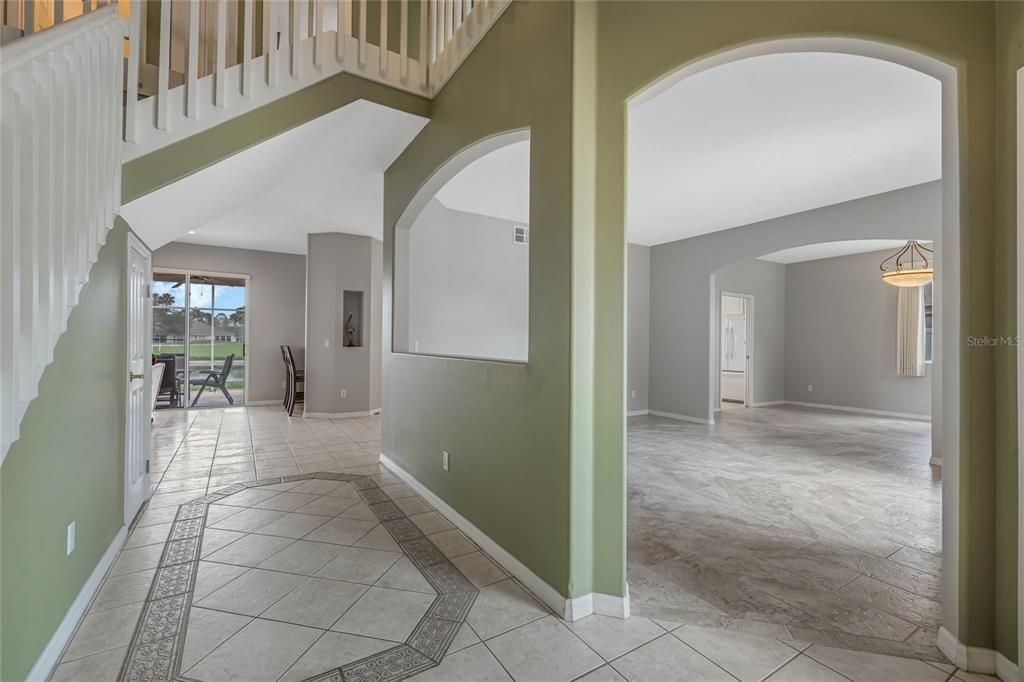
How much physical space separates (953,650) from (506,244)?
5319 mm

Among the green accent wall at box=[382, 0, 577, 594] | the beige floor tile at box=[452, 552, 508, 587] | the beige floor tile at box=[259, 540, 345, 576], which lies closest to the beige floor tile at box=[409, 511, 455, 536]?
the green accent wall at box=[382, 0, 577, 594]

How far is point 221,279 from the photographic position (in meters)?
8.00

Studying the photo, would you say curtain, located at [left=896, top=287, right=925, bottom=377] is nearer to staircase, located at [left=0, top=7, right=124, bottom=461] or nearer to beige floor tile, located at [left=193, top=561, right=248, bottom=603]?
beige floor tile, located at [left=193, top=561, right=248, bottom=603]

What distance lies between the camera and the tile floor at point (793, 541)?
1989 mm

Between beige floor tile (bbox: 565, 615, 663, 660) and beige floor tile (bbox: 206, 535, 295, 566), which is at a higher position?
beige floor tile (bbox: 206, 535, 295, 566)

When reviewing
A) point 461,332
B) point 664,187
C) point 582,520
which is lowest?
point 582,520

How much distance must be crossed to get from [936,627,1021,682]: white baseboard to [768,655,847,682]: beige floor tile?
44 cm

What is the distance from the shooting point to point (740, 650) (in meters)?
1.77

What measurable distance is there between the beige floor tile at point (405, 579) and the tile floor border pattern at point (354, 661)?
0.11 ft

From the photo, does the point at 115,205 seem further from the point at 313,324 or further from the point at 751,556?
the point at 313,324

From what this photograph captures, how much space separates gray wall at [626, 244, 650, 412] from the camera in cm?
741

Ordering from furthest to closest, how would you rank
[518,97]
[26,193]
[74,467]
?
[518,97], [74,467], [26,193]

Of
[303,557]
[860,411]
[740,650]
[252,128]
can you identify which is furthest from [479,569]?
[860,411]

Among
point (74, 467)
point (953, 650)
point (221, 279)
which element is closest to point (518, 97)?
point (74, 467)
